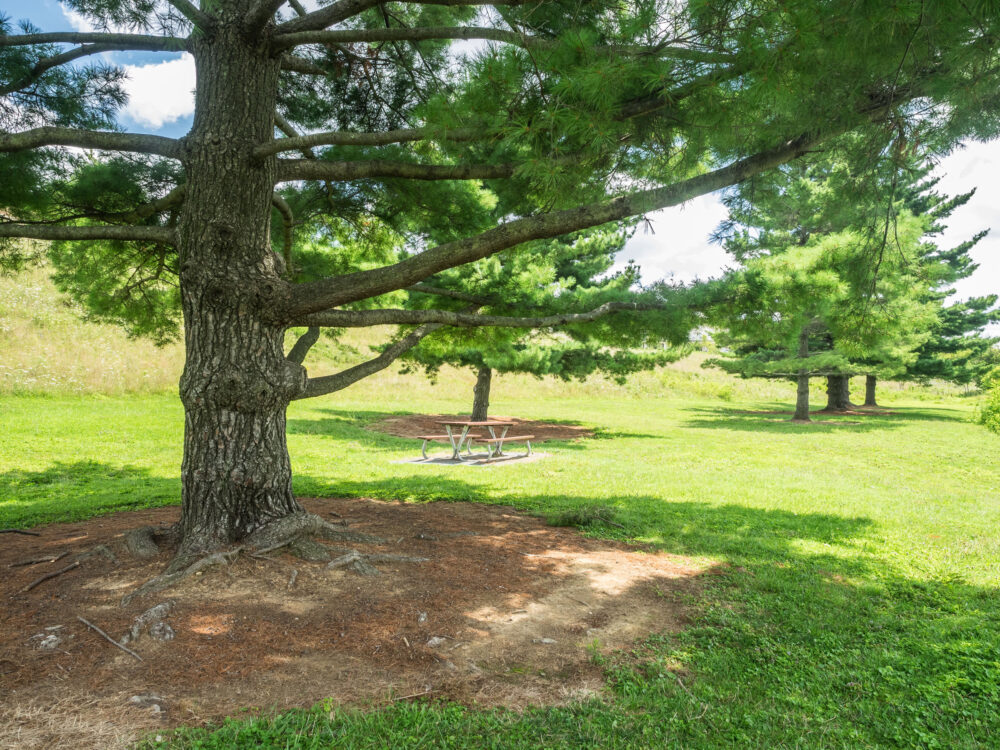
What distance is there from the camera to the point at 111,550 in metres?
4.16

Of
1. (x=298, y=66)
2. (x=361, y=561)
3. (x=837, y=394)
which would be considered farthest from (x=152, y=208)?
(x=837, y=394)

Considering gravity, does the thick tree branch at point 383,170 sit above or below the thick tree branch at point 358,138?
below

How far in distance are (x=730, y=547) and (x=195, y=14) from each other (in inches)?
232

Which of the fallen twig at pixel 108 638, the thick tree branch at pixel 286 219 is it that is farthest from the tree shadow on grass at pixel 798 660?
the thick tree branch at pixel 286 219

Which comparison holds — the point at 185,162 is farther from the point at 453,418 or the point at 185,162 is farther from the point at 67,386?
the point at 67,386

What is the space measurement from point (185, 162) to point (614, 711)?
427 cm

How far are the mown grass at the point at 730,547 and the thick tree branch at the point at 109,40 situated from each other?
14.5 ft

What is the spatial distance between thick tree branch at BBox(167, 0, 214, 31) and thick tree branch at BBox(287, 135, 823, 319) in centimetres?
203

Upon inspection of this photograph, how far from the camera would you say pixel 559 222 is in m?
3.54

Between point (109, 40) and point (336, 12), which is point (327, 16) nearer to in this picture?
point (336, 12)

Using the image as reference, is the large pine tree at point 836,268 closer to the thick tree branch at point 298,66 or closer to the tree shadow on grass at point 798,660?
the tree shadow on grass at point 798,660

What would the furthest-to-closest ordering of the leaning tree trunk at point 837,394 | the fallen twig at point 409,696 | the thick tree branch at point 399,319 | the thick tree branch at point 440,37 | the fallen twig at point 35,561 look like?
the leaning tree trunk at point 837,394
the thick tree branch at point 399,319
the fallen twig at point 35,561
the thick tree branch at point 440,37
the fallen twig at point 409,696

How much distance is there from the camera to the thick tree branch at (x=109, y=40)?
4.23m

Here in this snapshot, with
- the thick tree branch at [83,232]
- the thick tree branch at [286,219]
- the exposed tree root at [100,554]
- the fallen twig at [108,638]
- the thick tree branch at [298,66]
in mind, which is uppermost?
the thick tree branch at [298,66]
